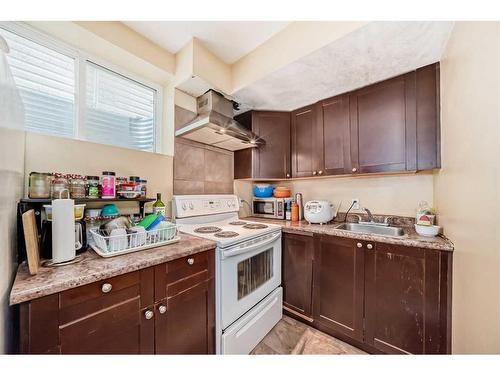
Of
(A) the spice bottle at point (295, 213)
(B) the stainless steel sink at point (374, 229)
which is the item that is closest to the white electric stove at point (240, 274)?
(A) the spice bottle at point (295, 213)

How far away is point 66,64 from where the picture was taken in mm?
1303

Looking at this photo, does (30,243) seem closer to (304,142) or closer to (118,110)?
(118,110)

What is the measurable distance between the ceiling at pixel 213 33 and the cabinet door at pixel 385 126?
0.94 meters

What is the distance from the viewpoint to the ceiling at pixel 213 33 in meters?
1.37

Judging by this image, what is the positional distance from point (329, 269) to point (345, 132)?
4.05 feet

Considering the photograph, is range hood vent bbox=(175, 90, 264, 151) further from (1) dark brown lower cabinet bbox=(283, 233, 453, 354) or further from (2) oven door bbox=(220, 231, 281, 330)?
(1) dark brown lower cabinet bbox=(283, 233, 453, 354)

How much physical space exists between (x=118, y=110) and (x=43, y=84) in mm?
414

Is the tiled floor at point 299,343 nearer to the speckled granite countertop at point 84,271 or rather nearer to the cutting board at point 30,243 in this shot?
the speckled granite countertop at point 84,271

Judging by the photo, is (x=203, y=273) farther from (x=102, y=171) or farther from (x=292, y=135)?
(x=292, y=135)

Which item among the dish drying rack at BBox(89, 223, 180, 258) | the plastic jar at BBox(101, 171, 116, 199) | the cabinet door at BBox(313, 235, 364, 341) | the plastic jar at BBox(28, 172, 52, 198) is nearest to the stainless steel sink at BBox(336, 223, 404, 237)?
the cabinet door at BBox(313, 235, 364, 341)

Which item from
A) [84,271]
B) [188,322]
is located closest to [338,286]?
[188,322]
